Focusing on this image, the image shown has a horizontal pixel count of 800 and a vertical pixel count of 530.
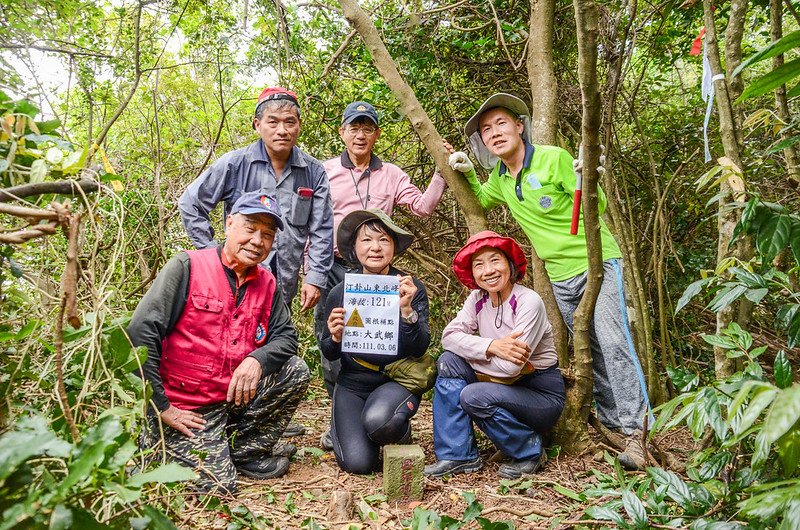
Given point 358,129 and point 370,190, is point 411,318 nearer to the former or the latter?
point 370,190

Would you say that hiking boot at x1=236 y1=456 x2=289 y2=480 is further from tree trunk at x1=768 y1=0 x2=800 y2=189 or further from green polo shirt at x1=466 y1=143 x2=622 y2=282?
tree trunk at x1=768 y1=0 x2=800 y2=189

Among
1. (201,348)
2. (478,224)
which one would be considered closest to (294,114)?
(478,224)

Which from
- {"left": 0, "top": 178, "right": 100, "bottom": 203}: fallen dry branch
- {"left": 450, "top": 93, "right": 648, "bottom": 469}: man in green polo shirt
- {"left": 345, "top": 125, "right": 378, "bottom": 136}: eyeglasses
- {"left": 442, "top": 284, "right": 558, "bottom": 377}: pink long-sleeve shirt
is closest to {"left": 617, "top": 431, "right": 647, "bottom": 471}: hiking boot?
{"left": 450, "top": 93, "right": 648, "bottom": 469}: man in green polo shirt

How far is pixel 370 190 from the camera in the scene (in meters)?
3.81

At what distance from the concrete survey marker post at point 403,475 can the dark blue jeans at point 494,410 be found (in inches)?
16.1

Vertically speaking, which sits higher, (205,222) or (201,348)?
(205,222)

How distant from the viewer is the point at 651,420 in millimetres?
3086

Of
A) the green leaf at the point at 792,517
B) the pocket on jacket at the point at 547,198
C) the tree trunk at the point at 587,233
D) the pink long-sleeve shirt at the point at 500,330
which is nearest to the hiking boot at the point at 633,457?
the tree trunk at the point at 587,233

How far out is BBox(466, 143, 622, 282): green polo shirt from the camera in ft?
10.5

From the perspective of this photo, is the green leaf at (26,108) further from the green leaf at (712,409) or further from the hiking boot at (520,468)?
the hiking boot at (520,468)

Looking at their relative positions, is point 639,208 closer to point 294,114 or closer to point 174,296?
point 294,114

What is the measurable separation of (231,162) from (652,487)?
2827 mm

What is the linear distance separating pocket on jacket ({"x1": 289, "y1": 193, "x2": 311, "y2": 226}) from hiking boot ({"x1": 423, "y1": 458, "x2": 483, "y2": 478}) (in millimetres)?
1637

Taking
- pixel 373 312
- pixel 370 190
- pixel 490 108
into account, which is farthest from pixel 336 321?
pixel 490 108
